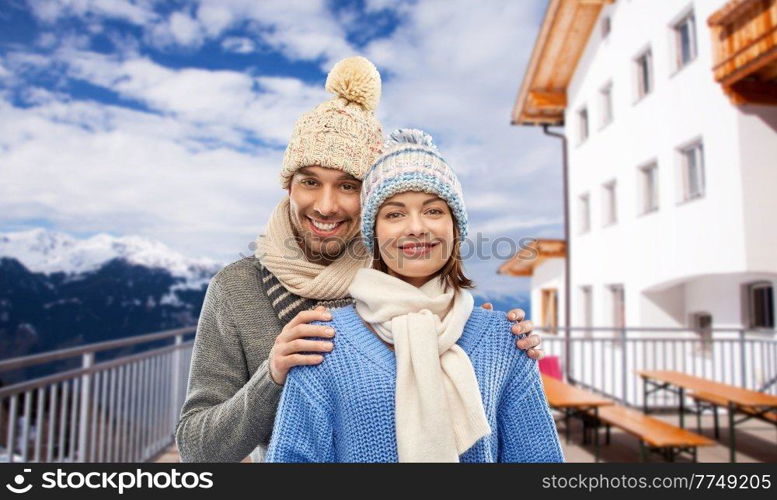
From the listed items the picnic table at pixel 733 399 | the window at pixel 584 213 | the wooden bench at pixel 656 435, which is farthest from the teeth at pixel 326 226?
the window at pixel 584 213

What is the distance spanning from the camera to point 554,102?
50.8 feet

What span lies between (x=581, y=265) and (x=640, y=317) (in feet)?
10.4

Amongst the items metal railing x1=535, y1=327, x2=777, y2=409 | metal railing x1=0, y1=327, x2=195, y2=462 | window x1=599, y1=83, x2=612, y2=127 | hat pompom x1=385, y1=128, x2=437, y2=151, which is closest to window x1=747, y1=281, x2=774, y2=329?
metal railing x1=535, y1=327, x2=777, y2=409

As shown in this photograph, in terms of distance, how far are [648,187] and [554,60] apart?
496 centimetres

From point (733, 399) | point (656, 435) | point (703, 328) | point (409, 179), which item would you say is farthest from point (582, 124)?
point (409, 179)

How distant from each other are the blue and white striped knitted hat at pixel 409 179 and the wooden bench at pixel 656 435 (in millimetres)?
4536

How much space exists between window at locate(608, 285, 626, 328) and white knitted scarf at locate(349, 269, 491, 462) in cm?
1178

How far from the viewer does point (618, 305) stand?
12.6 m

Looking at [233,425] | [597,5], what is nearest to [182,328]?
[233,425]

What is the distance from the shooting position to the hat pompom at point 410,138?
1.49 m

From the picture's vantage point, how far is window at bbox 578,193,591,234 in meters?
14.4

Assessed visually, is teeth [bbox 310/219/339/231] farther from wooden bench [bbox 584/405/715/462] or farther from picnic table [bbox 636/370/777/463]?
picnic table [bbox 636/370/777/463]
